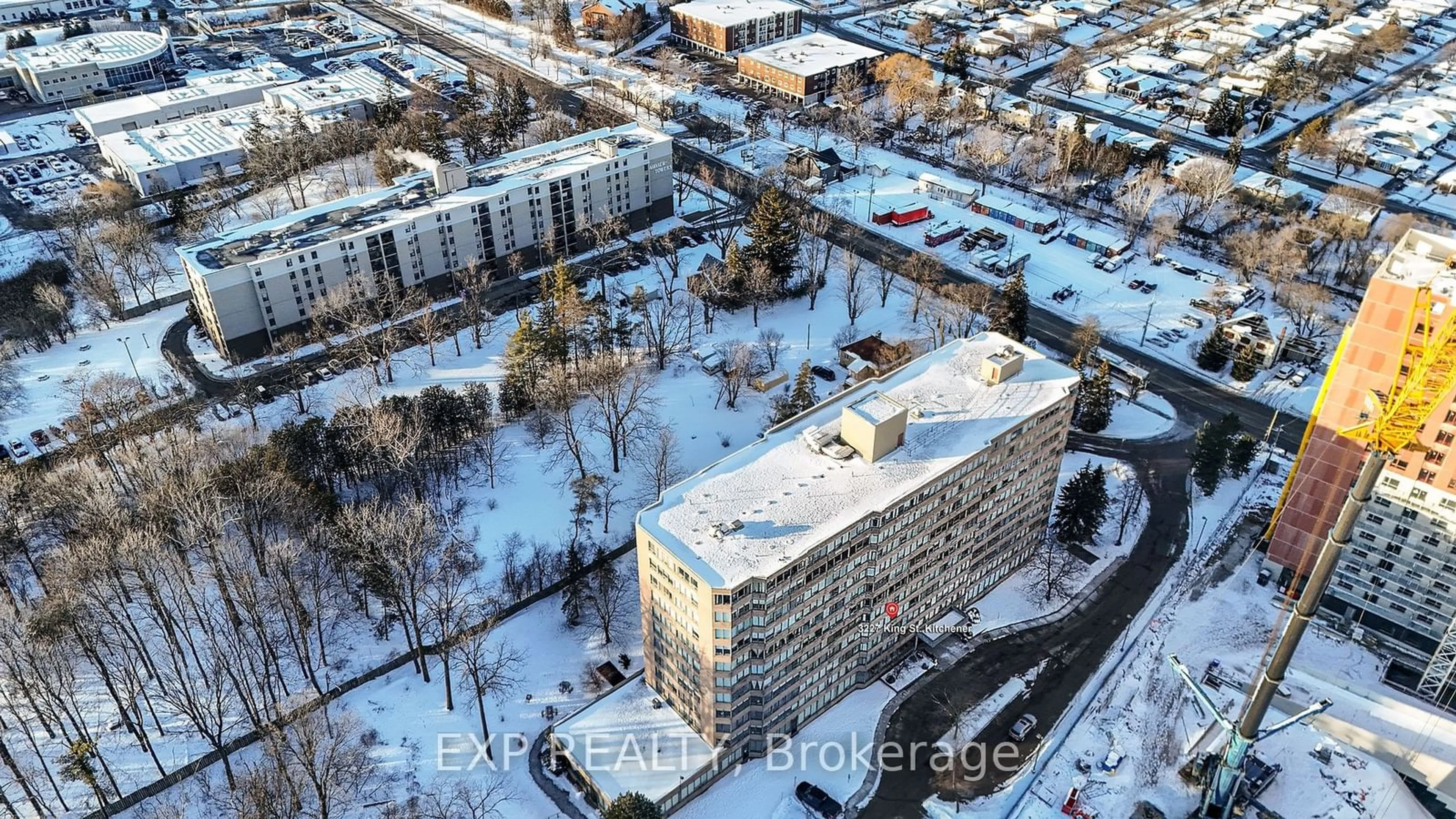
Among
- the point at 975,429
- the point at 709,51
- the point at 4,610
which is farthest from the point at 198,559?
the point at 709,51

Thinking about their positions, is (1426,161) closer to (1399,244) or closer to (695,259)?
(1399,244)

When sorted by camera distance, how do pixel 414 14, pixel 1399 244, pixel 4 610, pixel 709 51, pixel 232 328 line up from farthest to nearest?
pixel 414 14 < pixel 709 51 < pixel 232 328 < pixel 1399 244 < pixel 4 610

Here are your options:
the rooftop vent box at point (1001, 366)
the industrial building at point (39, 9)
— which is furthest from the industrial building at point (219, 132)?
the rooftop vent box at point (1001, 366)

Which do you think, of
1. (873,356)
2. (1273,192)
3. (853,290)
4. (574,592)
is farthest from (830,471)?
(1273,192)

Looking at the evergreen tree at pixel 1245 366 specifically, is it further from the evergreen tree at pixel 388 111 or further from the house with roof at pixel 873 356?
the evergreen tree at pixel 388 111

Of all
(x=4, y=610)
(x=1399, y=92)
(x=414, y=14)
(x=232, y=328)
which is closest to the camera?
(x=4, y=610)

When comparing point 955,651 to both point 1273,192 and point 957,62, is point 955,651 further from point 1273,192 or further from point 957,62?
point 957,62

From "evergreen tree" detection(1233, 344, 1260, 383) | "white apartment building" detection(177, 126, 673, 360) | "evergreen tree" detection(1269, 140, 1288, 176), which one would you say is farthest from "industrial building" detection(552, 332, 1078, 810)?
"evergreen tree" detection(1269, 140, 1288, 176)

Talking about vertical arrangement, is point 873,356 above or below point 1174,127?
below
